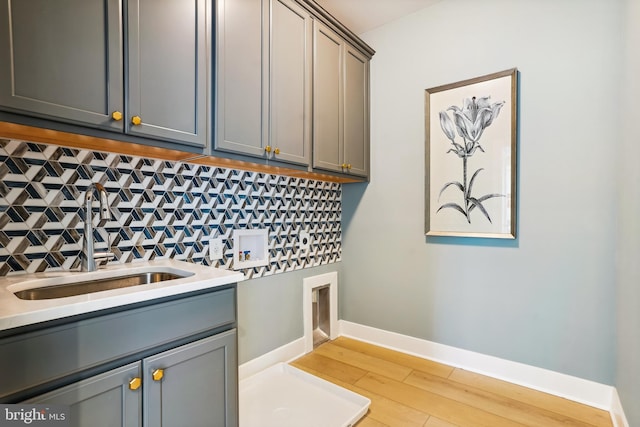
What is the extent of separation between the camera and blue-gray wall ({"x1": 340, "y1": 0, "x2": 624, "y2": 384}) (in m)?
1.72

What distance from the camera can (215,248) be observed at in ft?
6.06

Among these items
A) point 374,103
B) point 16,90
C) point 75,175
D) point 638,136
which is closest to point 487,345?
point 638,136

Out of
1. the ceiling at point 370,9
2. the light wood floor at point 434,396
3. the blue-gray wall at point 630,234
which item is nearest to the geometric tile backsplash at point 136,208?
the light wood floor at point 434,396

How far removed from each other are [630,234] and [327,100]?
5.92ft

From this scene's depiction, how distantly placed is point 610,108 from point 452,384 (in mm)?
1859

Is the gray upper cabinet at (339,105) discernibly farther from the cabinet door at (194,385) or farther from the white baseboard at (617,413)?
the white baseboard at (617,413)

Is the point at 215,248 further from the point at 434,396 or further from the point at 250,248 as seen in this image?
the point at 434,396

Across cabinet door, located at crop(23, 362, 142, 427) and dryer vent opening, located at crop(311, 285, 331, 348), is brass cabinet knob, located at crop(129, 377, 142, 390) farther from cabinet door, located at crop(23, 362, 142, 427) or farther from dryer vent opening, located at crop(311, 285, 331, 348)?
dryer vent opening, located at crop(311, 285, 331, 348)

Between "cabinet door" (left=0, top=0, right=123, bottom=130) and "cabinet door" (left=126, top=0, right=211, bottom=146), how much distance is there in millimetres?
59

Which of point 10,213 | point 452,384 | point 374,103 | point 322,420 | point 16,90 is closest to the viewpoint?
point 16,90

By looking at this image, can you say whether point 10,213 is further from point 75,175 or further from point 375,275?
point 375,275

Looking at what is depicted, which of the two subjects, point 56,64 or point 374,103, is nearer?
point 56,64

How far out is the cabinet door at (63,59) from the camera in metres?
0.94

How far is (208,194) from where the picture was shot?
5.98 feet
